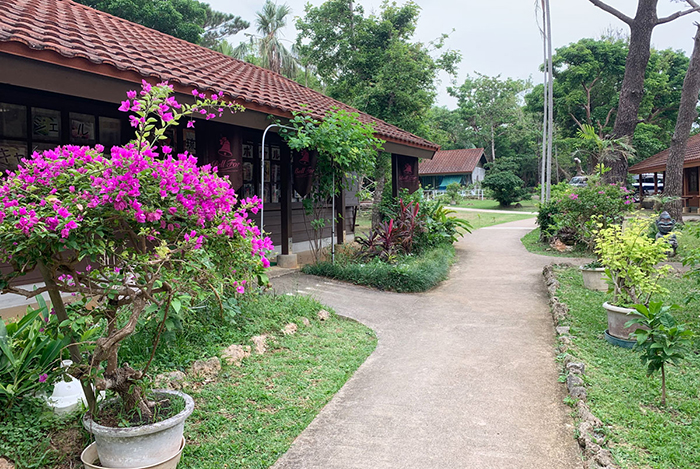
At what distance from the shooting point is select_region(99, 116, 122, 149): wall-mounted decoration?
22.2 feet

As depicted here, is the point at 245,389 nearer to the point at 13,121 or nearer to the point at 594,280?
the point at 13,121

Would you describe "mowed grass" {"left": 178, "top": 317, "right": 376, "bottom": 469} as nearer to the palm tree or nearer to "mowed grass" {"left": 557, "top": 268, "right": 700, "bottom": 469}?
"mowed grass" {"left": 557, "top": 268, "right": 700, "bottom": 469}

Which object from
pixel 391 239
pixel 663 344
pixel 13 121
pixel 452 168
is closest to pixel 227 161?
pixel 13 121

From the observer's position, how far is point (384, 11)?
19.1 meters

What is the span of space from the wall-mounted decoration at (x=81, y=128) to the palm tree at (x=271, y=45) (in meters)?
24.4

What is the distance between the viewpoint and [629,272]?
5039 mm

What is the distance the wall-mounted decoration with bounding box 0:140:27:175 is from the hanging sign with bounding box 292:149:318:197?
4124mm

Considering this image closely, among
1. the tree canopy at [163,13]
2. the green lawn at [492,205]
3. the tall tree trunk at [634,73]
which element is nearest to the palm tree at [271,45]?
the tree canopy at [163,13]

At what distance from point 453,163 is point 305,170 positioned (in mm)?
35635

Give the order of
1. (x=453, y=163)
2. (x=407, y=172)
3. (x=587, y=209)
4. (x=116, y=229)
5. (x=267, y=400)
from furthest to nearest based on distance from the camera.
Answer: (x=453, y=163)
(x=407, y=172)
(x=587, y=209)
(x=267, y=400)
(x=116, y=229)

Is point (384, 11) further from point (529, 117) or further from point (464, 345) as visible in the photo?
point (529, 117)

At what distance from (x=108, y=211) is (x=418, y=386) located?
Answer: 2757 mm

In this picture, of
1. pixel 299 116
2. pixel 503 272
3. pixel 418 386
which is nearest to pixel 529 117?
pixel 503 272

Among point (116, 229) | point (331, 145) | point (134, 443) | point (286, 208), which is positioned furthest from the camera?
point (286, 208)
